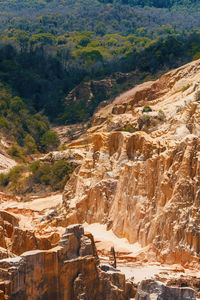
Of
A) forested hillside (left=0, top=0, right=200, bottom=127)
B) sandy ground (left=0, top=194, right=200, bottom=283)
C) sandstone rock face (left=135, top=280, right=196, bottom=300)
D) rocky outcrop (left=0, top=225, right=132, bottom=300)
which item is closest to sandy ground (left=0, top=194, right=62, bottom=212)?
sandy ground (left=0, top=194, right=200, bottom=283)

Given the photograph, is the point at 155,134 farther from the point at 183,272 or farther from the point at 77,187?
the point at 183,272

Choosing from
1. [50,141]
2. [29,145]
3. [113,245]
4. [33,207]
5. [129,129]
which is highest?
[129,129]

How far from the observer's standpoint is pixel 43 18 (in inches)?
5290

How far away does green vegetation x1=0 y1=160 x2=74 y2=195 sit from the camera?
45.8 m

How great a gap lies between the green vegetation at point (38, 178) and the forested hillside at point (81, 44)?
19356mm

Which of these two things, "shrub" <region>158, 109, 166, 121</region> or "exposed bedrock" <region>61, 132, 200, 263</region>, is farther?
"shrub" <region>158, 109, 166, 121</region>

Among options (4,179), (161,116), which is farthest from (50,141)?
(161,116)

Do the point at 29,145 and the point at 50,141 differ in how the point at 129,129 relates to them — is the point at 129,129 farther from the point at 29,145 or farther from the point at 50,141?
the point at 29,145

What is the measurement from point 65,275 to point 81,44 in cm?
9546

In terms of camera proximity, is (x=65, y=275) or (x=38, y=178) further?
(x=38, y=178)

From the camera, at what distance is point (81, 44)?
112 meters

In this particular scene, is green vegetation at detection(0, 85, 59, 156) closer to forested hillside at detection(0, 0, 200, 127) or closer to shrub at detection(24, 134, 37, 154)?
shrub at detection(24, 134, 37, 154)

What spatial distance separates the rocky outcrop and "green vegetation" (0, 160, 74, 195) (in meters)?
26.1

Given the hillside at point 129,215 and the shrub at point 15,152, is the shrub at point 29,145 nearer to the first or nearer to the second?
the shrub at point 15,152
